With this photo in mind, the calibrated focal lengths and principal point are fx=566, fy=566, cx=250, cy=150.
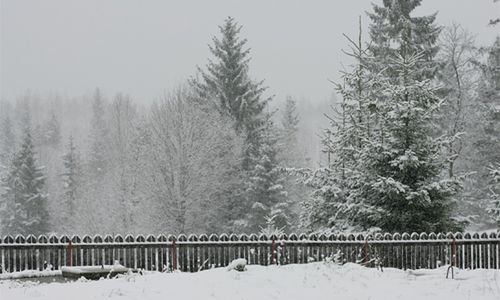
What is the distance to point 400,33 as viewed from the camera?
35.2 m

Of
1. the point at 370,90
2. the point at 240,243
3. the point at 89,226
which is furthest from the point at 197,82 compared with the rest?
the point at 240,243

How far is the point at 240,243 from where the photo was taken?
17.1 metres

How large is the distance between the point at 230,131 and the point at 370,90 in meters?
16.2

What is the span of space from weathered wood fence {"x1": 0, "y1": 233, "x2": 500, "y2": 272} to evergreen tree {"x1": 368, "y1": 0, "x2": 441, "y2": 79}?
61.8 feet

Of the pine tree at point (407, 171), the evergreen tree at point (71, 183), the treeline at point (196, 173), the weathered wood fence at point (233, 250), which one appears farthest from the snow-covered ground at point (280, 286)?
the evergreen tree at point (71, 183)

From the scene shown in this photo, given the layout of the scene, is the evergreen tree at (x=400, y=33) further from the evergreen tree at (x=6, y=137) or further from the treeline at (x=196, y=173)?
the evergreen tree at (x=6, y=137)

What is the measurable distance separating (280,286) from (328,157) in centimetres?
1087

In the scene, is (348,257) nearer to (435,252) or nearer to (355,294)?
(435,252)

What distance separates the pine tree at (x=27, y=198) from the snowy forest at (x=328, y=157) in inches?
4.6

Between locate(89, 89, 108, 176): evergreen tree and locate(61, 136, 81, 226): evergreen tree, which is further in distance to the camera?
locate(89, 89, 108, 176): evergreen tree

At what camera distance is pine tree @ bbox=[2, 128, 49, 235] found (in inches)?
1957

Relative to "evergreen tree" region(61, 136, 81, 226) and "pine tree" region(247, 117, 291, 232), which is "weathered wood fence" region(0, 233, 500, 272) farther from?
"evergreen tree" region(61, 136, 81, 226)

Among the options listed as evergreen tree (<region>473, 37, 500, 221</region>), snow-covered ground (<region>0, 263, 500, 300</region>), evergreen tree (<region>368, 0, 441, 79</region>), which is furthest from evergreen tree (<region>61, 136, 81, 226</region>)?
snow-covered ground (<region>0, 263, 500, 300</region>)

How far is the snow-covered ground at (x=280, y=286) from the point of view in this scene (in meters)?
10.9
